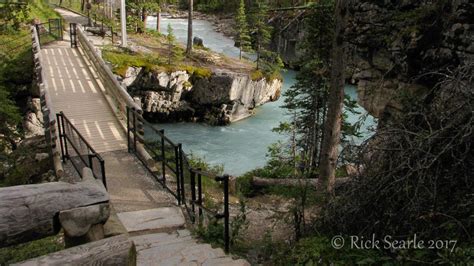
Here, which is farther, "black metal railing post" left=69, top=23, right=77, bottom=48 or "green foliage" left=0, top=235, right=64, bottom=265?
"black metal railing post" left=69, top=23, right=77, bottom=48

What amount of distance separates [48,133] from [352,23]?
8.48 m

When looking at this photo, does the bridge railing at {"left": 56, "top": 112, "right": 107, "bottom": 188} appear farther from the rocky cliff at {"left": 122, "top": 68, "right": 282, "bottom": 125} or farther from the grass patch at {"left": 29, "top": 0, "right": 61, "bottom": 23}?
the grass patch at {"left": 29, "top": 0, "right": 61, "bottom": 23}

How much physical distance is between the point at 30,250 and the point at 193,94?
22849 millimetres

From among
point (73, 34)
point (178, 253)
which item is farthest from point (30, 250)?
point (73, 34)

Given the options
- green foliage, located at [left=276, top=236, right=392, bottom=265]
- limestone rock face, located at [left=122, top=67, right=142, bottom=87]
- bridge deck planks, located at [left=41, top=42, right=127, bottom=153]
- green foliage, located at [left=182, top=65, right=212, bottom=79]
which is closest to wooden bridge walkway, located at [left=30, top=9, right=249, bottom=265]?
bridge deck planks, located at [left=41, top=42, right=127, bottom=153]

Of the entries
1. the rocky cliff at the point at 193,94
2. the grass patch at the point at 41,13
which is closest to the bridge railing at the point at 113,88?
the rocky cliff at the point at 193,94

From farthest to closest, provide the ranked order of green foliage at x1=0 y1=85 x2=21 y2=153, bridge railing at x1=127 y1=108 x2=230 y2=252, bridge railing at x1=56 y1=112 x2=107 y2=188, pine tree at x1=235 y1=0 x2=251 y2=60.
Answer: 1. pine tree at x1=235 y1=0 x2=251 y2=60
2. green foliage at x1=0 y1=85 x2=21 y2=153
3. bridge railing at x1=56 y1=112 x2=107 y2=188
4. bridge railing at x1=127 y1=108 x2=230 y2=252

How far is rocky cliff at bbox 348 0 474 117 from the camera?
27.2 ft

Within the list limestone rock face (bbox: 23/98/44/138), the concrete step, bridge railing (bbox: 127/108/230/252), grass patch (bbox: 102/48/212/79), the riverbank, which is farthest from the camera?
the riverbank

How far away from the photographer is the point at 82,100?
13984 mm

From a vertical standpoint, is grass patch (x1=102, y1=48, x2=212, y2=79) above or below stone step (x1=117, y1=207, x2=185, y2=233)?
above

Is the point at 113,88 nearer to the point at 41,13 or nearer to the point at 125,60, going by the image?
the point at 125,60

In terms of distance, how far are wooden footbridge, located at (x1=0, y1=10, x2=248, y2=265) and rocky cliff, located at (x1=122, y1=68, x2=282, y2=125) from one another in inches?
327

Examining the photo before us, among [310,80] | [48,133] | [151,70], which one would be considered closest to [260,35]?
[151,70]
